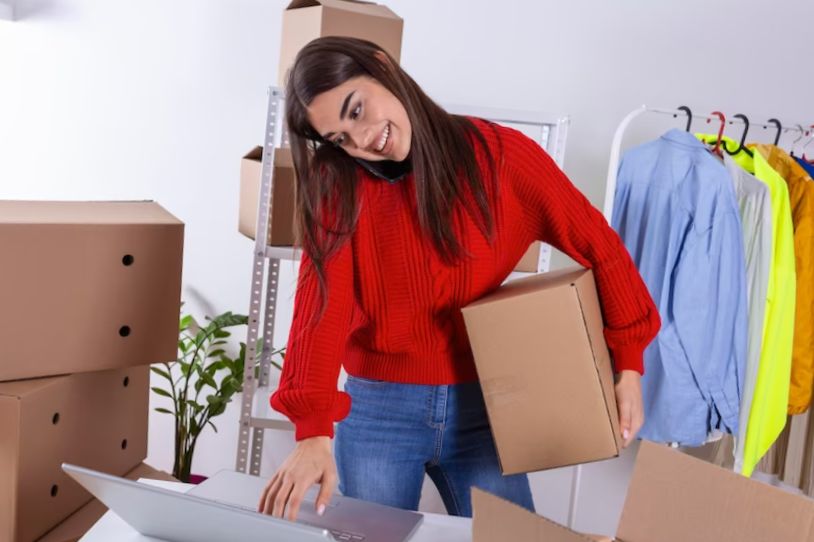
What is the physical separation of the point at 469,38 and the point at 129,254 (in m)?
1.26

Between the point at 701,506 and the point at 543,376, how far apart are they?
309 mm

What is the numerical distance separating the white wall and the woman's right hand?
4.31ft

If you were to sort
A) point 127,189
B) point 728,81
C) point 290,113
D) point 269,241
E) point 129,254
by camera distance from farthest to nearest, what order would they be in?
point 127,189, point 728,81, point 269,241, point 129,254, point 290,113

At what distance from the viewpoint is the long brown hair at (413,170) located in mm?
1035

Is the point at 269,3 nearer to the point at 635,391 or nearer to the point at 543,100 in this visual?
the point at 543,100

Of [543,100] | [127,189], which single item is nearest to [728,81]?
[543,100]

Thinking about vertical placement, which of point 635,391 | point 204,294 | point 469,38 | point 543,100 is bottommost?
point 204,294

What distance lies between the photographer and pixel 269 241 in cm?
180

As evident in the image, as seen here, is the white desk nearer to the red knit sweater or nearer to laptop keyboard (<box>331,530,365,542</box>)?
laptop keyboard (<box>331,530,365,542</box>)

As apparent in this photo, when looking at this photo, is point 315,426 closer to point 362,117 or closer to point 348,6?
point 362,117

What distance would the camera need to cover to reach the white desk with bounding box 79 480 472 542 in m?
0.95

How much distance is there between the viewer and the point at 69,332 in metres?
1.33

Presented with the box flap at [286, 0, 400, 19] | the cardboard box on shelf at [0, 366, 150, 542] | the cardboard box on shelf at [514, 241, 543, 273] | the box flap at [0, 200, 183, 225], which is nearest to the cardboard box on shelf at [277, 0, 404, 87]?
the box flap at [286, 0, 400, 19]

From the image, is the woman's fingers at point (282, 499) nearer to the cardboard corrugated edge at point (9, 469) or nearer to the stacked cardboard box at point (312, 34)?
the cardboard corrugated edge at point (9, 469)
